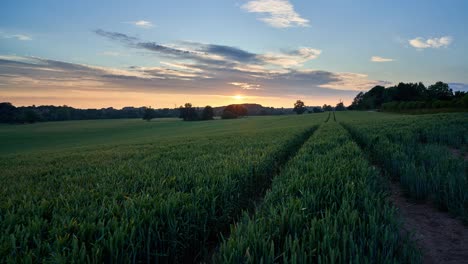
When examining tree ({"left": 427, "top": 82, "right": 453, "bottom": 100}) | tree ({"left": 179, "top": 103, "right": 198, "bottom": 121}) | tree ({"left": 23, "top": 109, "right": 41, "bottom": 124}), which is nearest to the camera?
tree ({"left": 23, "top": 109, "right": 41, "bottom": 124})

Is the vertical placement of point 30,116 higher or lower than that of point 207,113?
lower

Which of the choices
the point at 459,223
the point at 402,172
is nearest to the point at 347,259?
the point at 459,223

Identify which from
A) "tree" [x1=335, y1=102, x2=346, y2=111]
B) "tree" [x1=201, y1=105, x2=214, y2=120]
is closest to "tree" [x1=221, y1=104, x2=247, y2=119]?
"tree" [x1=201, y1=105, x2=214, y2=120]

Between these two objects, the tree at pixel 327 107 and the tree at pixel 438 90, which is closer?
the tree at pixel 438 90

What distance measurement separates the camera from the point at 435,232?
4516 millimetres

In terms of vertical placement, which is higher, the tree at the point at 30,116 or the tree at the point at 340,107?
the tree at the point at 340,107

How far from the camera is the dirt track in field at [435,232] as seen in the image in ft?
12.3

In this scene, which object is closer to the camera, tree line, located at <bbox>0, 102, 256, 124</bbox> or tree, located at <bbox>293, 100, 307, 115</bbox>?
tree line, located at <bbox>0, 102, 256, 124</bbox>

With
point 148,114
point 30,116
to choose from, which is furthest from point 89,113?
point 148,114

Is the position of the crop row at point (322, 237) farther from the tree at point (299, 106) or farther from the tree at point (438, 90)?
the tree at point (299, 106)

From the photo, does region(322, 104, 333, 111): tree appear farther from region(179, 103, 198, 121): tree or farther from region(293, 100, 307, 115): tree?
region(179, 103, 198, 121): tree

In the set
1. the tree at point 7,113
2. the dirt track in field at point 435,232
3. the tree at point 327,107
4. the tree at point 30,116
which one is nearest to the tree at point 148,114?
the tree at point 30,116

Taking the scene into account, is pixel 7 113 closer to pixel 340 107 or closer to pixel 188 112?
pixel 188 112

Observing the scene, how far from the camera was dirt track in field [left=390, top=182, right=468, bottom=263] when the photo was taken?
3.75 metres
